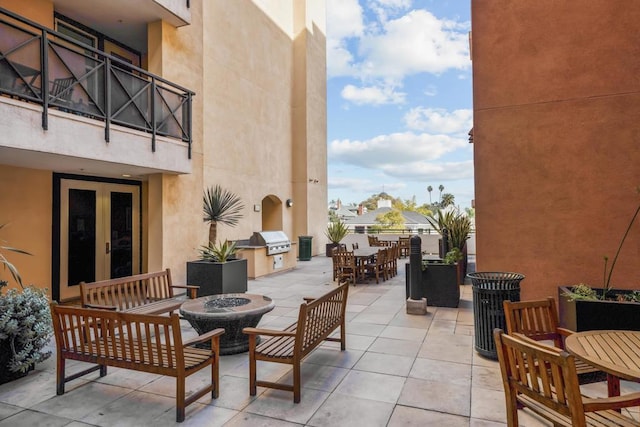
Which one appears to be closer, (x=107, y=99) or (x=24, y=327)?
(x=24, y=327)

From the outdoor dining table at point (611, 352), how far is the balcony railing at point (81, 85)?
253 inches

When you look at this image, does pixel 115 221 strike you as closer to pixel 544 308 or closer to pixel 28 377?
pixel 28 377

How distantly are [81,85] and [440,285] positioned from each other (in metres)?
6.77

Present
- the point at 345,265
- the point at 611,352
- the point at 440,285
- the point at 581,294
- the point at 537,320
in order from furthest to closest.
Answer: the point at 345,265, the point at 440,285, the point at 581,294, the point at 537,320, the point at 611,352

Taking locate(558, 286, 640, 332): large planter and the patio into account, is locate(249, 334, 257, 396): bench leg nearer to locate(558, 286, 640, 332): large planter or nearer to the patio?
the patio

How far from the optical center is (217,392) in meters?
3.37

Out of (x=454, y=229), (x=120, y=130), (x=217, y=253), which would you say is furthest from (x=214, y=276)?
(x=454, y=229)

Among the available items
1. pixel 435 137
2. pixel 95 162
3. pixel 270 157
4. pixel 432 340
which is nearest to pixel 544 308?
pixel 432 340

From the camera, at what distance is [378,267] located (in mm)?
9703

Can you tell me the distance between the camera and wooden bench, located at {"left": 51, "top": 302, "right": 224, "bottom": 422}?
118 inches

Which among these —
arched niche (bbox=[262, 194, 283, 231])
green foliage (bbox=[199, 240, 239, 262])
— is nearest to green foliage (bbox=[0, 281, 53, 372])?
green foliage (bbox=[199, 240, 239, 262])

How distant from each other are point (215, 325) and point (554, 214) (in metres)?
5.04

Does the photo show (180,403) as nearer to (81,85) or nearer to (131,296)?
(131,296)

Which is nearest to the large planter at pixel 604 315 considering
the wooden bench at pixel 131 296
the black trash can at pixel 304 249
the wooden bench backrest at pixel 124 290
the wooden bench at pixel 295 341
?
the wooden bench at pixel 295 341
